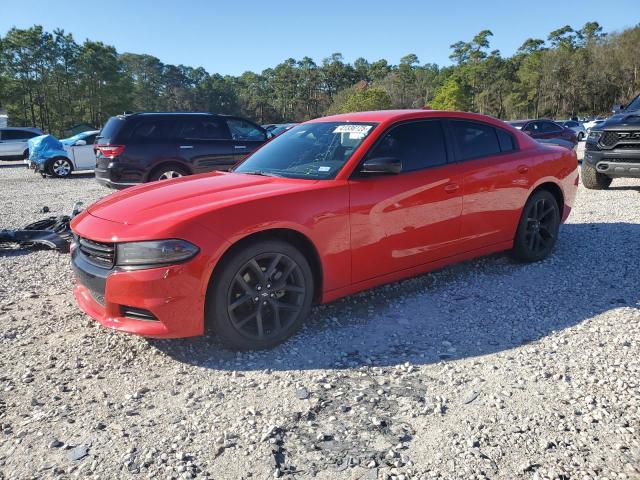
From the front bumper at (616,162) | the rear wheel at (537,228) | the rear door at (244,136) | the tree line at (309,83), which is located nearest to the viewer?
the rear wheel at (537,228)

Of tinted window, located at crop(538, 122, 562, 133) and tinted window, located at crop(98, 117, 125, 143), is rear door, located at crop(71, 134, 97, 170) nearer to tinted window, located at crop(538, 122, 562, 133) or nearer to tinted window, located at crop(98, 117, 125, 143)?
tinted window, located at crop(98, 117, 125, 143)

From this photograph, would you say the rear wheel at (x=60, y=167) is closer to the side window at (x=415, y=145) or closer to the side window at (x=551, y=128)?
the side window at (x=415, y=145)

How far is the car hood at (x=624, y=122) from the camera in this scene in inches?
326

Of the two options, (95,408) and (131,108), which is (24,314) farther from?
(131,108)

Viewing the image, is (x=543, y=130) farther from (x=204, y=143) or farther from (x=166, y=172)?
(x=166, y=172)

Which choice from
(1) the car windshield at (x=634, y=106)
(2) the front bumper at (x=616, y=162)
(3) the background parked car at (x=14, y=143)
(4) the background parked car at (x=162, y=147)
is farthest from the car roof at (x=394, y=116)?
(3) the background parked car at (x=14, y=143)

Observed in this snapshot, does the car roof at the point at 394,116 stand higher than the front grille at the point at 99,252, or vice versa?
the car roof at the point at 394,116

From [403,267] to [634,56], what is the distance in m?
72.4

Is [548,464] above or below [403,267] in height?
below

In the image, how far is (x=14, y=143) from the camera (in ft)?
73.0

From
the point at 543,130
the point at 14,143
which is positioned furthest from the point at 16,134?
the point at 543,130

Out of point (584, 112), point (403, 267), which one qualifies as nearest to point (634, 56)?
point (584, 112)

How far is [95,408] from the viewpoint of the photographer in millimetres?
2742

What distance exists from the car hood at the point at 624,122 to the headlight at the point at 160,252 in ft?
26.9
